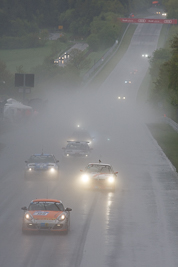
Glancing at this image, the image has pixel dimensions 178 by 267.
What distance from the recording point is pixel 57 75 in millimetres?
145125

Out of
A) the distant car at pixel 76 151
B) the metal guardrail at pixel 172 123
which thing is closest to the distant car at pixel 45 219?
the distant car at pixel 76 151

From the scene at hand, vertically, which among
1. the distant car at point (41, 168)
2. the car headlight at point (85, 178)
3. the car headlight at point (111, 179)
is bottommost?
the distant car at point (41, 168)

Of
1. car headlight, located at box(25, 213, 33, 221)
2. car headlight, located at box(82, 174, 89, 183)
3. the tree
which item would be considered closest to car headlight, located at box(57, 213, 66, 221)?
car headlight, located at box(25, 213, 33, 221)

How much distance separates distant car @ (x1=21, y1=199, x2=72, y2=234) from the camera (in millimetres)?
20062

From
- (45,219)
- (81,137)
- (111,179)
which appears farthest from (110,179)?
(81,137)

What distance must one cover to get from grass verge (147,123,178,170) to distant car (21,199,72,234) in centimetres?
2350

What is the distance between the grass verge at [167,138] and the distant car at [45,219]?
2350cm

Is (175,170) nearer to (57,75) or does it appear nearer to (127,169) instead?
(127,169)

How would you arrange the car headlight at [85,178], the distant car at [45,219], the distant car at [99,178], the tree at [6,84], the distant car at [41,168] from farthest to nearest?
the tree at [6,84], the distant car at [41,168], the car headlight at [85,178], the distant car at [99,178], the distant car at [45,219]

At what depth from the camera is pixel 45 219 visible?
20.0 m

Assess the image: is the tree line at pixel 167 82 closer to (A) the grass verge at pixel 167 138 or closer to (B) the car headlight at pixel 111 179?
(A) the grass verge at pixel 167 138

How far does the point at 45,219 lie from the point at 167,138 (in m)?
46.3

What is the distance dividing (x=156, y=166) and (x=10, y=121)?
35.4m

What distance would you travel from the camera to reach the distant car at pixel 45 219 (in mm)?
20062
